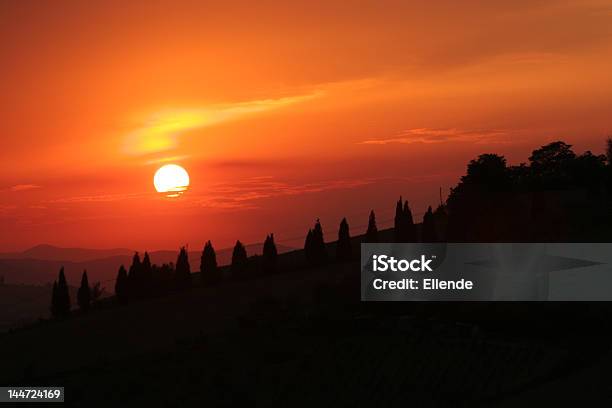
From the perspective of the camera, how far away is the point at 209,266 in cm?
8569

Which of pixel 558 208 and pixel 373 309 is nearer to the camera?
pixel 373 309

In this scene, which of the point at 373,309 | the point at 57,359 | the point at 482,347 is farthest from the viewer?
the point at 57,359

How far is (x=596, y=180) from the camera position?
280 feet

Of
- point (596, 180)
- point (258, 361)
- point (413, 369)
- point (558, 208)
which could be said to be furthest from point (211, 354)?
point (596, 180)

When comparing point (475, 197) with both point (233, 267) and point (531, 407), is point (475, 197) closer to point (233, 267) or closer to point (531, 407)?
point (233, 267)

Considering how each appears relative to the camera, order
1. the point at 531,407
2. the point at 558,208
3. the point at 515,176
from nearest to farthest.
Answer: the point at 531,407 < the point at 558,208 < the point at 515,176

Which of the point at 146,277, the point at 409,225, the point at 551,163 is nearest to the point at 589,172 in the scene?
the point at 551,163

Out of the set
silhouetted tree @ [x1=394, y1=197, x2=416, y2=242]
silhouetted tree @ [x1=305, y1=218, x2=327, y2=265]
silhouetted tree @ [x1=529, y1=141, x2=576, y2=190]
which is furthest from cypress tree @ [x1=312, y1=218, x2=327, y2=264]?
silhouetted tree @ [x1=529, y1=141, x2=576, y2=190]

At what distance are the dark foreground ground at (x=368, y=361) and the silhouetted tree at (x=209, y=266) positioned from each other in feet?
72.7

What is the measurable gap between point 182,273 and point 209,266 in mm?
2872

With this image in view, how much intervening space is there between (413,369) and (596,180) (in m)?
49.4

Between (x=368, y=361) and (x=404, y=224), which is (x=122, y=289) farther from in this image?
(x=368, y=361)

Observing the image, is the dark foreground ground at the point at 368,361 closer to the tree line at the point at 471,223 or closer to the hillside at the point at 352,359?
Answer: the hillside at the point at 352,359

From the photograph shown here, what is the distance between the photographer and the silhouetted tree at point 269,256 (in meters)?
83.5
